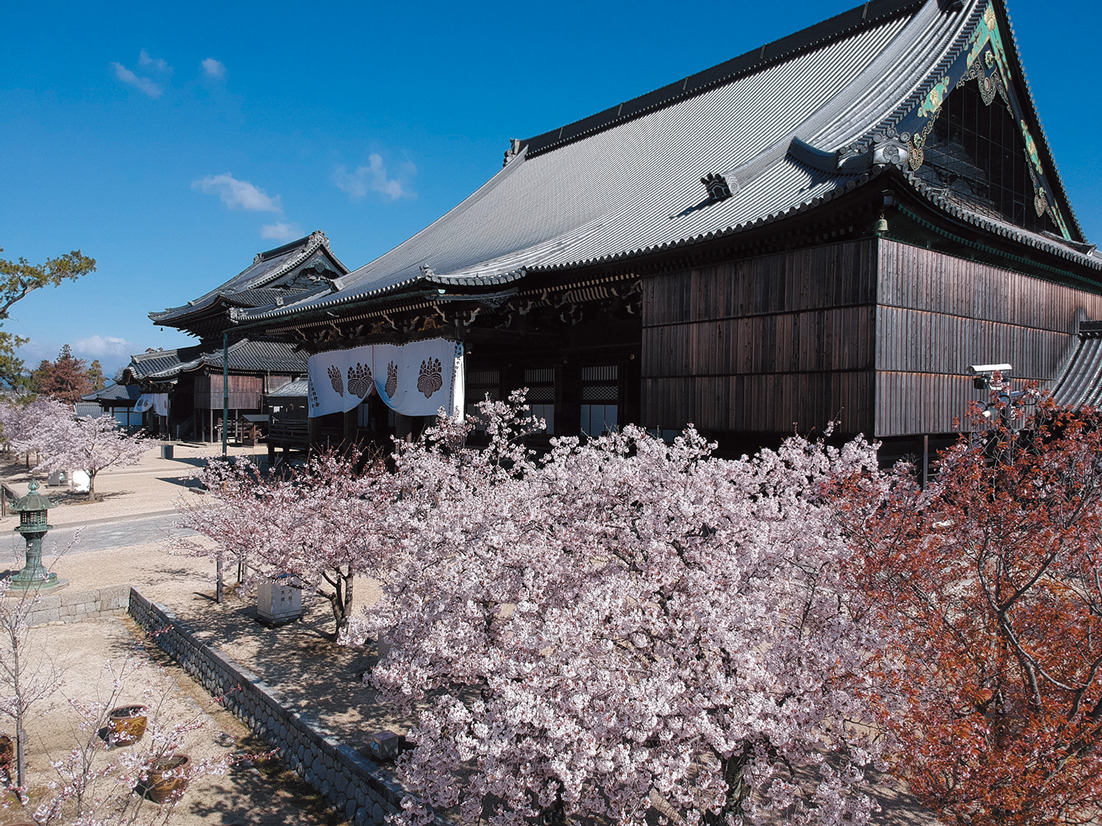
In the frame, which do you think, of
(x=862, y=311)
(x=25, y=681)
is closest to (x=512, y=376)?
(x=862, y=311)

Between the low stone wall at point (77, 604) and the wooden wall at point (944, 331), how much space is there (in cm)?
1065

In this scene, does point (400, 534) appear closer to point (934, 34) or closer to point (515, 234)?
point (515, 234)

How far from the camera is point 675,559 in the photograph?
4215 millimetres

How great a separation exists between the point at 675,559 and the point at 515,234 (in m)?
13.1

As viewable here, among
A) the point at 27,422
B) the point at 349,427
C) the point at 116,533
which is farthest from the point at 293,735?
the point at 27,422

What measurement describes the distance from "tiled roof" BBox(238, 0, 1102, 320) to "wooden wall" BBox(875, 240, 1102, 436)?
0.77 m

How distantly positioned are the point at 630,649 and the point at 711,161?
12662mm

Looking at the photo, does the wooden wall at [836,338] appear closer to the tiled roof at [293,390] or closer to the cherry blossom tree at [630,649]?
the cherry blossom tree at [630,649]

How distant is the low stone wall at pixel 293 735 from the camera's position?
4641mm

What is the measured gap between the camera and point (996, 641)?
12.1 feet

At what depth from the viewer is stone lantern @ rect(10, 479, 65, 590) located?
8.98 m

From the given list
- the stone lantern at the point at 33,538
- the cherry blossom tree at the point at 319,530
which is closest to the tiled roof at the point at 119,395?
the stone lantern at the point at 33,538

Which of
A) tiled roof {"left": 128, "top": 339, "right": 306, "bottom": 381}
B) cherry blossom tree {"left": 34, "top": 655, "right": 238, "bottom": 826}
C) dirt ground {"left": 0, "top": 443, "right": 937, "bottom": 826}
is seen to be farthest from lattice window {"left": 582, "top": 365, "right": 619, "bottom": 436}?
tiled roof {"left": 128, "top": 339, "right": 306, "bottom": 381}

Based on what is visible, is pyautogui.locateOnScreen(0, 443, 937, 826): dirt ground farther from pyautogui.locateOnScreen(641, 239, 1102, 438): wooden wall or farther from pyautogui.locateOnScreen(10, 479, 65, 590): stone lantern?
pyautogui.locateOnScreen(641, 239, 1102, 438): wooden wall
